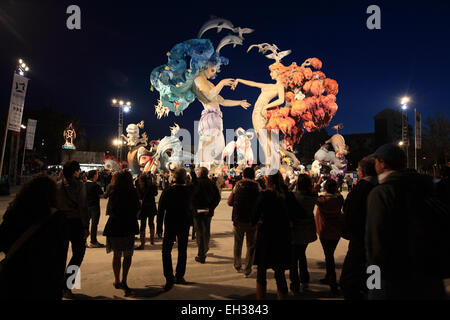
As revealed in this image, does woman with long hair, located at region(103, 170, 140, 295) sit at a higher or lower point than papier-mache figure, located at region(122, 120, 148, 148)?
lower

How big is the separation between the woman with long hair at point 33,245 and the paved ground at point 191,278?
187 cm

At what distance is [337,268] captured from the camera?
5.11 m

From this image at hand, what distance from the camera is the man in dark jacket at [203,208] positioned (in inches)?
210

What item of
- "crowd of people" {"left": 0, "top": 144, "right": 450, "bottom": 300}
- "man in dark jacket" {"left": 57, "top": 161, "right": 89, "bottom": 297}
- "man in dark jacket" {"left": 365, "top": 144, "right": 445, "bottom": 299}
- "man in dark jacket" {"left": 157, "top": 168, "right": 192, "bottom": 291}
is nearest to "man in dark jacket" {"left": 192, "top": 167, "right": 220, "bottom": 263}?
"crowd of people" {"left": 0, "top": 144, "right": 450, "bottom": 300}

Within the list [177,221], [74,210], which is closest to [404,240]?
[177,221]

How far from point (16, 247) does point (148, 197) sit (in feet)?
15.3

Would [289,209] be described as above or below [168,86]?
below

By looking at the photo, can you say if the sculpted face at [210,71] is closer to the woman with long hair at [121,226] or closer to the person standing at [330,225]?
the woman with long hair at [121,226]

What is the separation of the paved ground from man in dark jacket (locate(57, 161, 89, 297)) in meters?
0.60

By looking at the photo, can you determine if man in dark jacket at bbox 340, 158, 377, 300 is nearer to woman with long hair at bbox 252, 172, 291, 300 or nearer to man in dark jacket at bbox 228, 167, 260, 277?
woman with long hair at bbox 252, 172, 291, 300

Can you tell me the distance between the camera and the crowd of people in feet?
6.05

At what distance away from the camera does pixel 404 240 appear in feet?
6.10
